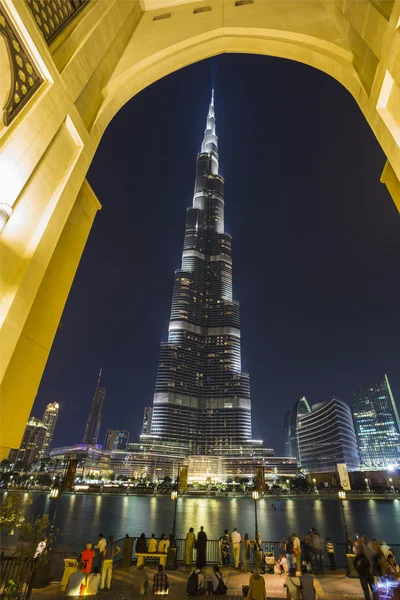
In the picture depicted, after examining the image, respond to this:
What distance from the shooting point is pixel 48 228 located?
15.9ft

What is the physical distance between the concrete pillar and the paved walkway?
18.3 ft

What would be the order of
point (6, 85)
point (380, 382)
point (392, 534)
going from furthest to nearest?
point (380, 382)
point (392, 534)
point (6, 85)

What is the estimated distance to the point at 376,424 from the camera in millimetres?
165625

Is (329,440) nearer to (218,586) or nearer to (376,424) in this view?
(376,424)

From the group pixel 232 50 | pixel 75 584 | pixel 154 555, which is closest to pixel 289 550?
pixel 154 555

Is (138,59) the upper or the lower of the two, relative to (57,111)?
upper

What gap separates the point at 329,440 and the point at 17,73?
573ft

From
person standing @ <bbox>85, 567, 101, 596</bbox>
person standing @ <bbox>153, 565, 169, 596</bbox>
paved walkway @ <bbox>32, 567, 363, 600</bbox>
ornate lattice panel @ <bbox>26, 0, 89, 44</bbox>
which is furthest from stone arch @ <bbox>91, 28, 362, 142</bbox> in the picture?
paved walkway @ <bbox>32, 567, 363, 600</bbox>

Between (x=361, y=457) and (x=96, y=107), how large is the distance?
197151mm

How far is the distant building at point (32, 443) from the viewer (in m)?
158

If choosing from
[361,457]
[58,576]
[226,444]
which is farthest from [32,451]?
[58,576]

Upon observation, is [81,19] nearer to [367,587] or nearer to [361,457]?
[367,587]

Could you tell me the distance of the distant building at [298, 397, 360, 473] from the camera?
143125 millimetres

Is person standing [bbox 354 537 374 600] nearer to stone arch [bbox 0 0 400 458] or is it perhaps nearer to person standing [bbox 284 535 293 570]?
person standing [bbox 284 535 293 570]
